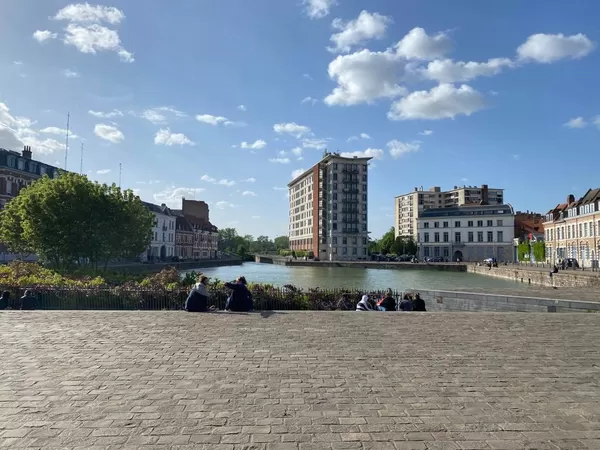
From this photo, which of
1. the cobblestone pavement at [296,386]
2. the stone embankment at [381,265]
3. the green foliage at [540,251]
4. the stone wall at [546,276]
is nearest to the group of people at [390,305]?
the cobblestone pavement at [296,386]

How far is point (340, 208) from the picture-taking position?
349 ft

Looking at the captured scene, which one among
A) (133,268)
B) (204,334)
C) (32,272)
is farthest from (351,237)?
(204,334)

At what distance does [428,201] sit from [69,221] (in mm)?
148553

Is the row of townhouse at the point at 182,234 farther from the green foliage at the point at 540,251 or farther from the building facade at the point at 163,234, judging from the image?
the green foliage at the point at 540,251

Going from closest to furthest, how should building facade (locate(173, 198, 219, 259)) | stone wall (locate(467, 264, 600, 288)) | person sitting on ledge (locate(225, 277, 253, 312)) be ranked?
person sitting on ledge (locate(225, 277, 253, 312))
stone wall (locate(467, 264, 600, 288))
building facade (locate(173, 198, 219, 259))

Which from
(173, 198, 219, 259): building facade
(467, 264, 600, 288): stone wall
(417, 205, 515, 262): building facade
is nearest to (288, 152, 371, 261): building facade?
(417, 205, 515, 262): building facade

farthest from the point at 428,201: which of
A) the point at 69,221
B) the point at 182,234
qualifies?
the point at 69,221

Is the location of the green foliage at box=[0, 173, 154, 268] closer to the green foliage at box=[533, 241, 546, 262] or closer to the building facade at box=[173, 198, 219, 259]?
the green foliage at box=[533, 241, 546, 262]

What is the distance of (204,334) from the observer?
9.90 metres

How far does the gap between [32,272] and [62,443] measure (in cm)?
2151

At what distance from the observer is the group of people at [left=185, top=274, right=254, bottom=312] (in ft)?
43.6

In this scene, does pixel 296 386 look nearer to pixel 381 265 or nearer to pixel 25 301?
pixel 25 301

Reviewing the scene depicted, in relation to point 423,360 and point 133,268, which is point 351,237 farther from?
point 423,360

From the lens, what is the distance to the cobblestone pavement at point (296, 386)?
4742 millimetres
